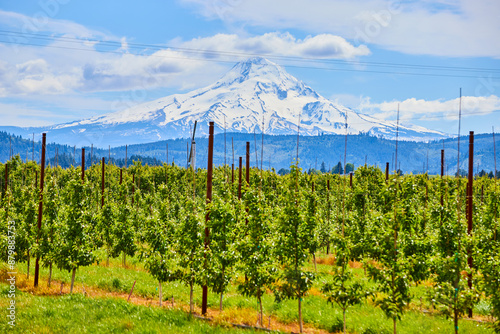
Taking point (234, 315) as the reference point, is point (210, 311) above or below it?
below

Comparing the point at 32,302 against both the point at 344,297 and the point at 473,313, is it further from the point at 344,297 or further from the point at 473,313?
the point at 473,313

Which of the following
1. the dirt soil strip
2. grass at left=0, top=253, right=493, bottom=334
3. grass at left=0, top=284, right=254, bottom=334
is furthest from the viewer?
the dirt soil strip

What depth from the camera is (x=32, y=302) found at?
63.2 ft

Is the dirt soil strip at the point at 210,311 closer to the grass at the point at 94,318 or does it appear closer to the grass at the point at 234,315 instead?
the grass at the point at 234,315

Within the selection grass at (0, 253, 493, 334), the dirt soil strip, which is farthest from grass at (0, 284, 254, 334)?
the dirt soil strip

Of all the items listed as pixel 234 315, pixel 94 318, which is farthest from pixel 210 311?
pixel 94 318

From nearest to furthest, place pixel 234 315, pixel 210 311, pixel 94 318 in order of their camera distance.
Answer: pixel 94 318
pixel 234 315
pixel 210 311

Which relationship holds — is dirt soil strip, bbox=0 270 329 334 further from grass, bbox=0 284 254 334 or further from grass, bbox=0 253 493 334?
grass, bbox=0 284 254 334

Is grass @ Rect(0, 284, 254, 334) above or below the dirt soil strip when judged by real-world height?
above

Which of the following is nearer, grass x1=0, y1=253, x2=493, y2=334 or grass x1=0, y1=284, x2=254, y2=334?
grass x1=0, y1=284, x2=254, y2=334

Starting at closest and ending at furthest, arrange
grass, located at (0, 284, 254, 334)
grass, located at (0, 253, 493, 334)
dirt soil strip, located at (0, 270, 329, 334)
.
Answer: grass, located at (0, 284, 254, 334) < grass, located at (0, 253, 493, 334) < dirt soil strip, located at (0, 270, 329, 334)

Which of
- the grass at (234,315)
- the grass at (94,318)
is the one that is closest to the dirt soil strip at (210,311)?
the grass at (234,315)

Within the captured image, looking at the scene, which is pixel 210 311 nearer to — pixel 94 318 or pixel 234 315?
pixel 234 315

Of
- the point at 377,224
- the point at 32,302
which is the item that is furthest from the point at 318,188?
the point at 32,302
